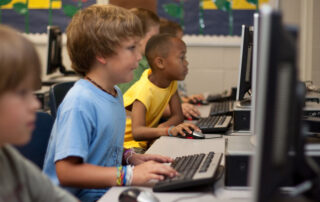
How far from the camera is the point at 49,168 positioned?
1.59 metres

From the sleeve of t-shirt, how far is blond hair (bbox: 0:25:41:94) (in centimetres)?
46

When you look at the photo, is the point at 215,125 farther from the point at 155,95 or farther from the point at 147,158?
the point at 147,158

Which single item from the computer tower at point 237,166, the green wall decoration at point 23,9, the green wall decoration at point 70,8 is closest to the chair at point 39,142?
the computer tower at point 237,166

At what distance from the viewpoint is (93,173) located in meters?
1.46

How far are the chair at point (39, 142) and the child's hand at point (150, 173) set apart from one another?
0.47 m

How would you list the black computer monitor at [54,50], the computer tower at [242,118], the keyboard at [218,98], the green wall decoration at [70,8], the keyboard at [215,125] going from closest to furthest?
the computer tower at [242,118] → the keyboard at [215,125] → the keyboard at [218,98] → the black computer monitor at [54,50] → the green wall decoration at [70,8]

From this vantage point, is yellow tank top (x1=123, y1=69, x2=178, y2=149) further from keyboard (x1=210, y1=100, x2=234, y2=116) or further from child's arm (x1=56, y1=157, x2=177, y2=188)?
child's arm (x1=56, y1=157, x2=177, y2=188)

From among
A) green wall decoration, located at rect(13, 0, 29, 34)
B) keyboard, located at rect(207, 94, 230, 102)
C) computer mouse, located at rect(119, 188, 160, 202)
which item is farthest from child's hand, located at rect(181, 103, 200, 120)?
green wall decoration, located at rect(13, 0, 29, 34)

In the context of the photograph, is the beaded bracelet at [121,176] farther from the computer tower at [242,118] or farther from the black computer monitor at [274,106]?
the computer tower at [242,118]

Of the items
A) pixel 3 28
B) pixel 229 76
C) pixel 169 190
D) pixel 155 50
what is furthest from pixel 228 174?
pixel 229 76

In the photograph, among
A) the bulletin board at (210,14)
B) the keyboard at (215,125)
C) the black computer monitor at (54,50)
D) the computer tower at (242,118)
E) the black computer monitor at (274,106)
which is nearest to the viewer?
the black computer monitor at (274,106)

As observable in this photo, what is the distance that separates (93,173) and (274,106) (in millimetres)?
742

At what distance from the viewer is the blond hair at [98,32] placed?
1668mm

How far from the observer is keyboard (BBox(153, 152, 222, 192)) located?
1.35 meters
